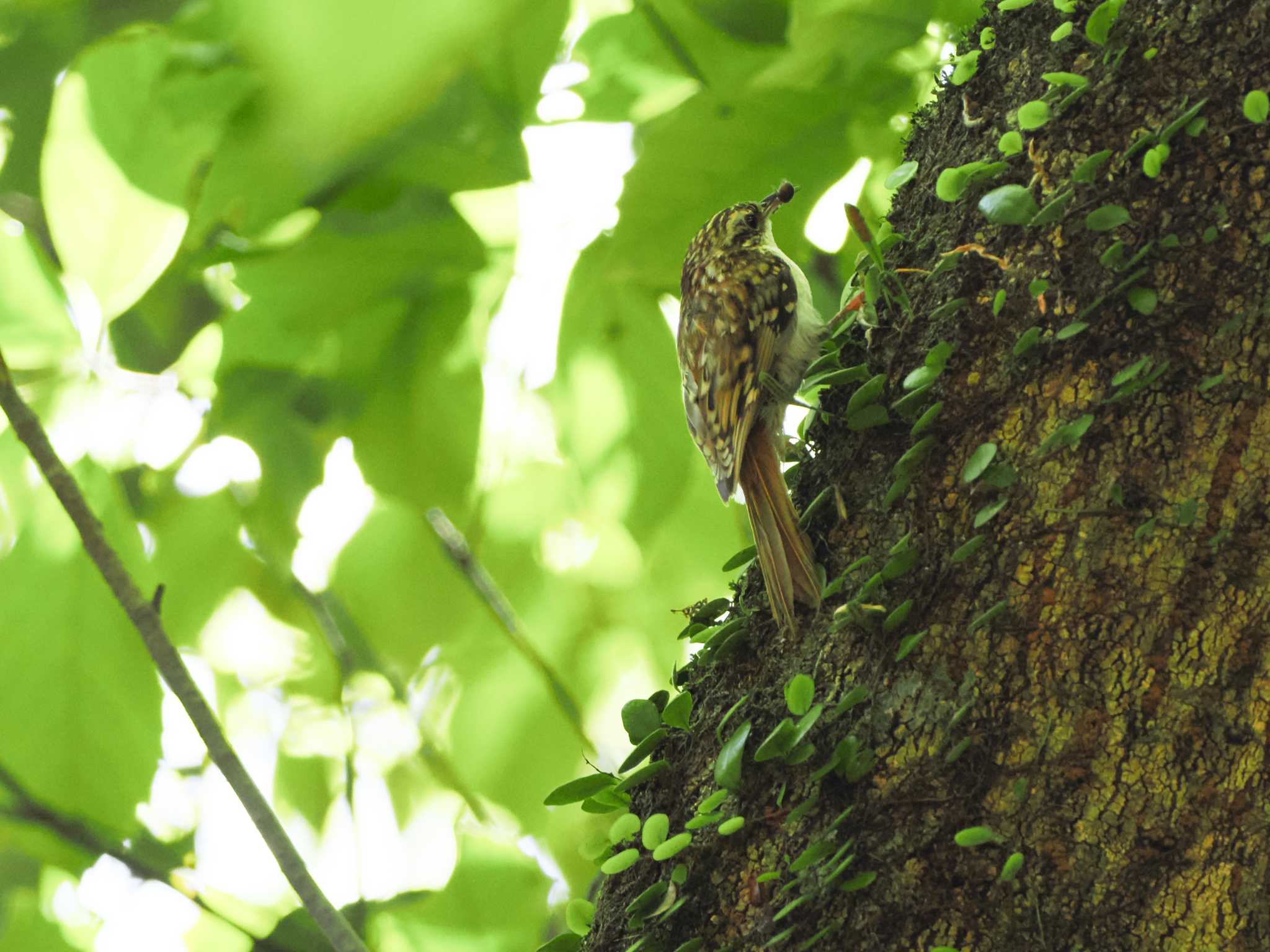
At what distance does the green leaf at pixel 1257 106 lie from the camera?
2.58 feet

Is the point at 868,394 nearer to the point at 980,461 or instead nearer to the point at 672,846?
the point at 980,461

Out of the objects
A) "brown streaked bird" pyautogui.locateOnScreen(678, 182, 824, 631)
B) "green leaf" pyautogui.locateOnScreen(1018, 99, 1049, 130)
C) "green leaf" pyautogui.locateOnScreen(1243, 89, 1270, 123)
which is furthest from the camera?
"brown streaked bird" pyautogui.locateOnScreen(678, 182, 824, 631)

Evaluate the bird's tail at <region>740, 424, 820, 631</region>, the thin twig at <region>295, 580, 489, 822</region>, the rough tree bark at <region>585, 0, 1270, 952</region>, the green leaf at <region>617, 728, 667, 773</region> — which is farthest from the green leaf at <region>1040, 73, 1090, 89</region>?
the thin twig at <region>295, 580, 489, 822</region>

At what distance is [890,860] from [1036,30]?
72 centimetres

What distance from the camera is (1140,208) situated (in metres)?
0.83

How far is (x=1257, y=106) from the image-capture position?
79cm

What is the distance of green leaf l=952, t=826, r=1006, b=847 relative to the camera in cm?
A: 81

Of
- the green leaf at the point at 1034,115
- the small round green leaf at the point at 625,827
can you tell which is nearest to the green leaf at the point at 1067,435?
Result: the green leaf at the point at 1034,115

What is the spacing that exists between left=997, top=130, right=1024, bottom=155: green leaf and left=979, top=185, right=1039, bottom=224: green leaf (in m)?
0.05

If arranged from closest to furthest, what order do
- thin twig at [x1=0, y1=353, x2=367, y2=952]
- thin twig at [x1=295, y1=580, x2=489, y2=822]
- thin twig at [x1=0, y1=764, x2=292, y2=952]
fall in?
thin twig at [x1=0, y1=353, x2=367, y2=952]
thin twig at [x1=0, y1=764, x2=292, y2=952]
thin twig at [x1=295, y1=580, x2=489, y2=822]

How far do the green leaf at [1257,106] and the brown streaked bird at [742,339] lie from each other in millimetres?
609

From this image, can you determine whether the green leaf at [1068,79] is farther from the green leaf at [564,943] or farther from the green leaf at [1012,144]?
the green leaf at [564,943]

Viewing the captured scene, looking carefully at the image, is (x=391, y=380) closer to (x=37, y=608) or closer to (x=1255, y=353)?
(x=37, y=608)

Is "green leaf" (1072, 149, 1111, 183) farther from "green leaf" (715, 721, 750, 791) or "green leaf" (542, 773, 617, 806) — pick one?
"green leaf" (542, 773, 617, 806)
